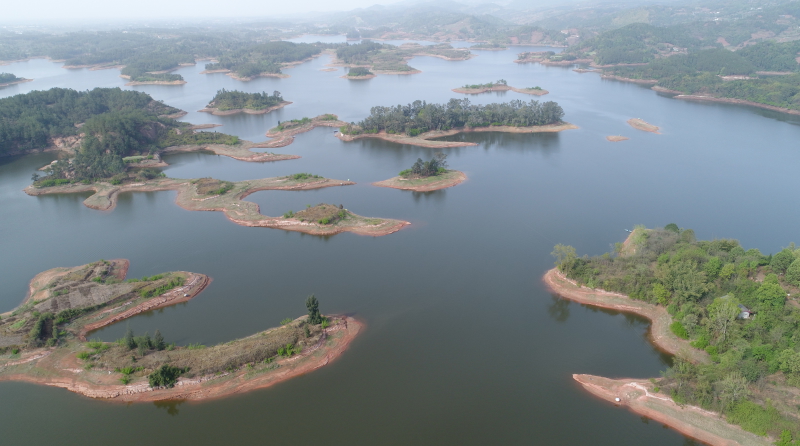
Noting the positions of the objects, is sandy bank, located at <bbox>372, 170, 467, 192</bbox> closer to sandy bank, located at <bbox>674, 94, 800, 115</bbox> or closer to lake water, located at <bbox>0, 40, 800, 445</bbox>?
lake water, located at <bbox>0, 40, 800, 445</bbox>

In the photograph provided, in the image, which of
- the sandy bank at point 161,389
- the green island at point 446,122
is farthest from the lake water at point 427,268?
the green island at point 446,122

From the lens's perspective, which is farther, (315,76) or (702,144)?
(315,76)

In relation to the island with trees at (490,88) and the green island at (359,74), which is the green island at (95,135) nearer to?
the island with trees at (490,88)

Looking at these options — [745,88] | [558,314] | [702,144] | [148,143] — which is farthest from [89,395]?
[745,88]

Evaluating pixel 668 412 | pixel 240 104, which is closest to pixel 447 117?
pixel 240 104

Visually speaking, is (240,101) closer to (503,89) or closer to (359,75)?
(359,75)

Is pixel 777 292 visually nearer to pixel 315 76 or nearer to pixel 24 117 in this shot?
pixel 24 117

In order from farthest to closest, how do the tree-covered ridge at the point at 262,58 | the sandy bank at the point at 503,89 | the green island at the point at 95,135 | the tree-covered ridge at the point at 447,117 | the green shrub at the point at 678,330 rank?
1. the tree-covered ridge at the point at 262,58
2. the sandy bank at the point at 503,89
3. the tree-covered ridge at the point at 447,117
4. the green island at the point at 95,135
5. the green shrub at the point at 678,330
